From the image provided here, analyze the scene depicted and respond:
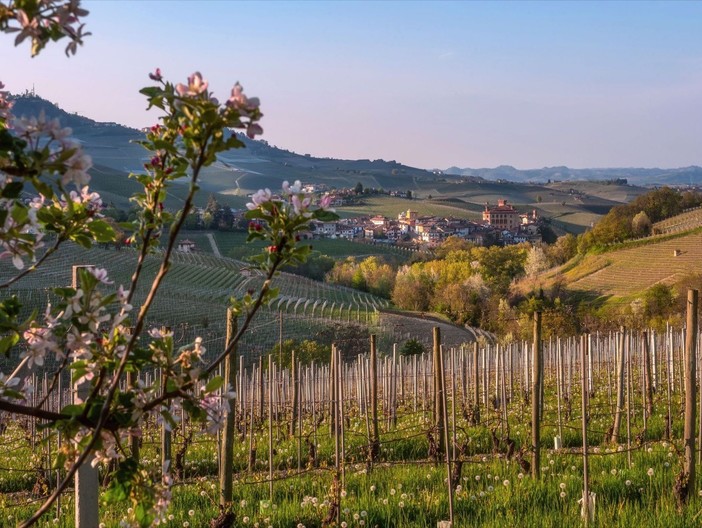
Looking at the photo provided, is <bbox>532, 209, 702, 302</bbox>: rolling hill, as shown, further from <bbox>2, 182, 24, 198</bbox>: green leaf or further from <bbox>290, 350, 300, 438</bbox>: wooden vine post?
<bbox>2, 182, 24, 198</bbox>: green leaf

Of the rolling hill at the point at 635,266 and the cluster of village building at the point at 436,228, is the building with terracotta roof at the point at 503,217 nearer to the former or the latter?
the cluster of village building at the point at 436,228

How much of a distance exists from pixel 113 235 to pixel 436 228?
8619 cm

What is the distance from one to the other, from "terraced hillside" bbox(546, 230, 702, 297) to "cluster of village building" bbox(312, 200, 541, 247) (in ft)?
72.1

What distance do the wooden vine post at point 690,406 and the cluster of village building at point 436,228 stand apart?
70.3 meters

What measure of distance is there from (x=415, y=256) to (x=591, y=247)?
14.9m

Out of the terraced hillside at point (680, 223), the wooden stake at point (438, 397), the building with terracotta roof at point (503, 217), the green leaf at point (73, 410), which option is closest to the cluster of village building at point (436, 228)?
the building with terracotta roof at point (503, 217)

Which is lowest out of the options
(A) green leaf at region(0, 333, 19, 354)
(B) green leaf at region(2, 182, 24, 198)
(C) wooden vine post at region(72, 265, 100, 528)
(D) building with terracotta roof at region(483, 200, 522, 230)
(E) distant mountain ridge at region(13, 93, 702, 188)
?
(D) building with terracotta roof at region(483, 200, 522, 230)

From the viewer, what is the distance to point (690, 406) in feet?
16.1

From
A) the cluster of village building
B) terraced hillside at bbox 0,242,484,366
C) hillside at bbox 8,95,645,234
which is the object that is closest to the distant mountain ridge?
hillside at bbox 8,95,645,234

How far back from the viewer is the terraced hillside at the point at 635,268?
46906 mm

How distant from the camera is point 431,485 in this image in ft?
17.7

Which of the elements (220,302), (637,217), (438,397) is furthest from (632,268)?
(438,397)

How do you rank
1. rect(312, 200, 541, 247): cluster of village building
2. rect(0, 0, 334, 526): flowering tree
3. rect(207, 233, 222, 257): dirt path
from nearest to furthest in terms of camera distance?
rect(0, 0, 334, 526): flowering tree
rect(207, 233, 222, 257): dirt path
rect(312, 200, 541, 247): cluster of village building

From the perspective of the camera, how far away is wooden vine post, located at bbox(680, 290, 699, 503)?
452 centimetres
